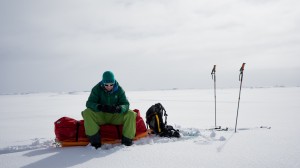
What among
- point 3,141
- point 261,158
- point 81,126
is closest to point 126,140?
point 81,126

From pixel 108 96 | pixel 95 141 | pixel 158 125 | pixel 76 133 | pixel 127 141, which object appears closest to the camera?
pixel 95 141

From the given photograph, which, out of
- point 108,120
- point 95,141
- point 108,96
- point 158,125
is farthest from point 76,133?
point 158,125

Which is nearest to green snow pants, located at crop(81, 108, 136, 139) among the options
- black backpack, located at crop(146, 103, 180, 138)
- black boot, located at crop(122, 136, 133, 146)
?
black boot, located at crop(122, 136, 133, 146)

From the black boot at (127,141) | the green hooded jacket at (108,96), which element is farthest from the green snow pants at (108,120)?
the green hooded jacket at (108,96)

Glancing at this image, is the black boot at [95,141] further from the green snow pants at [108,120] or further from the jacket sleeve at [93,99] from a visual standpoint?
the jacket sleeve at [93,99]

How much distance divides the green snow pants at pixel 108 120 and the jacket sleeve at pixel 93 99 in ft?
0.30

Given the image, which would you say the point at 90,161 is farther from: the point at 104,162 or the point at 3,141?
the point at 3,141

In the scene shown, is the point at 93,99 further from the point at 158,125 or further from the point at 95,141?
the point at 158,125

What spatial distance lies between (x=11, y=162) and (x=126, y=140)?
1845 millimetres

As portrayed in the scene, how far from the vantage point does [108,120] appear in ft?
17.4

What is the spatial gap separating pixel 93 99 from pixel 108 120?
0.53 meters

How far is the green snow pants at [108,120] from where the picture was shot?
4.73m

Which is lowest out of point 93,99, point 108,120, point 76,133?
point 76,133

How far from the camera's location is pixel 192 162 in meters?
3.60
